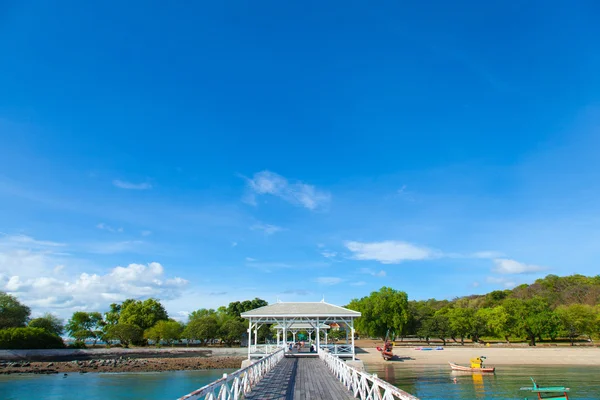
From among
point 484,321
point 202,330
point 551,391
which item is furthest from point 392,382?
point 202,330

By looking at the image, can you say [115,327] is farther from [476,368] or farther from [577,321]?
[577,321]

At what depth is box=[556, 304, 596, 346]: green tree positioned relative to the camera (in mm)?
52375

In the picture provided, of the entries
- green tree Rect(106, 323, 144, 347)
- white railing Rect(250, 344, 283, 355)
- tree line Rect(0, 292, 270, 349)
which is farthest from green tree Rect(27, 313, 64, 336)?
white railing Rect(250, 344, 283, 355)

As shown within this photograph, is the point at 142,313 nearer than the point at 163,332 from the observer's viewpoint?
No

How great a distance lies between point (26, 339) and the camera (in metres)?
49.0

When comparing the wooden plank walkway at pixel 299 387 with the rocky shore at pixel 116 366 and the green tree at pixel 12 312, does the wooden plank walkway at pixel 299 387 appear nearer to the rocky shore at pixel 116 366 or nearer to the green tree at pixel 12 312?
the rocky shore at pixel 116 366

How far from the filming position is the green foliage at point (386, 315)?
2093 inches

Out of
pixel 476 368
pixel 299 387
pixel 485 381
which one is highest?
pixel 299 387

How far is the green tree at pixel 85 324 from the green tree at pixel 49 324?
1585 mm

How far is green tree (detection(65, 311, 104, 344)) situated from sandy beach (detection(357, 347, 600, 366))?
47.2 meters

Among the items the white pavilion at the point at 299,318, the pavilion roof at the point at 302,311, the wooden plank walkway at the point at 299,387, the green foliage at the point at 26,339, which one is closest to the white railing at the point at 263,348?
the white pavilion at the point at 299,318

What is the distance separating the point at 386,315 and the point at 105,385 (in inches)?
1481

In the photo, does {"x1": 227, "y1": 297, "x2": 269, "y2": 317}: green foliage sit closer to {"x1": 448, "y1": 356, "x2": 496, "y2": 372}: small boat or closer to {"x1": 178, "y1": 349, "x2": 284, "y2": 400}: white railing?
{"x1": 448, "y1": 356, "x2": 496, "y2": 372}: small boat

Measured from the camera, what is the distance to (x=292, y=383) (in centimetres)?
1345
